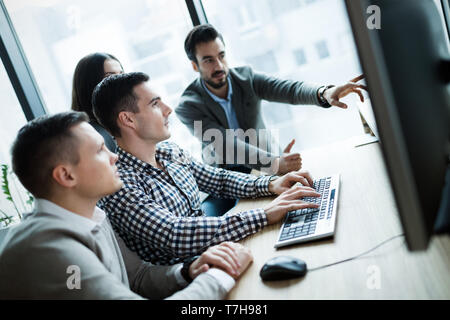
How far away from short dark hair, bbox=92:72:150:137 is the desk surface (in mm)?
687

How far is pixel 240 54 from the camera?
3.00 m

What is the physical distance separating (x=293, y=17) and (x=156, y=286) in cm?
228

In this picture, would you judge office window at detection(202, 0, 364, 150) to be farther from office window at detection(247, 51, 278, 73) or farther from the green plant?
the green plant

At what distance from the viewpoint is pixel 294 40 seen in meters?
2.94

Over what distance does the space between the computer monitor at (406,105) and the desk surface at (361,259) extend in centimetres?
17

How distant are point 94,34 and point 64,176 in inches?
85.3

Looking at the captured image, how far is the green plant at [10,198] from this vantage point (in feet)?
8.75

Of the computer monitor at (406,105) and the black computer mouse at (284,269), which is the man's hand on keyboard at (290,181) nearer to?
the black computer mouse at (284,269)

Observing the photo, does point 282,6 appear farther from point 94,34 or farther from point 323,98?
point 94,34

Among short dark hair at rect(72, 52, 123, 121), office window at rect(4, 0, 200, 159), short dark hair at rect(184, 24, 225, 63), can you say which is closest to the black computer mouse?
short dark hair at rect(72, 52, 123, 121)

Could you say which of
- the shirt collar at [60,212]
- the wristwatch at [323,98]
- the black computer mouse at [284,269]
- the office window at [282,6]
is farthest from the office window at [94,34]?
the black computer mouse at [284,269]

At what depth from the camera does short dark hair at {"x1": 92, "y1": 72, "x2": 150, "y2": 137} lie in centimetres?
157

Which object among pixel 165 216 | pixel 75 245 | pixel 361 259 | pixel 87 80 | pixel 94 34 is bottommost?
pixel 361 259

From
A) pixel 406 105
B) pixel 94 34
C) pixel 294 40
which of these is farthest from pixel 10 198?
pixel 406 105
